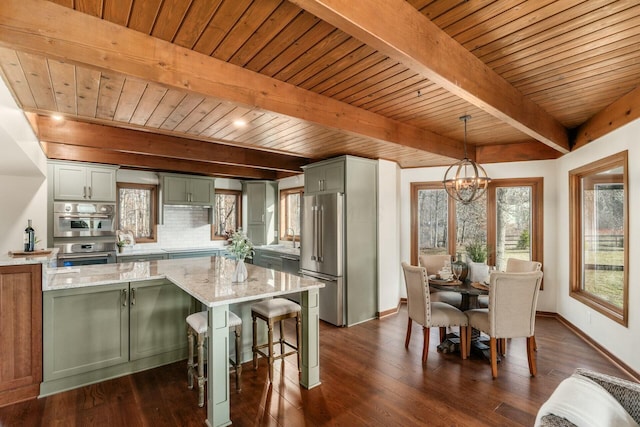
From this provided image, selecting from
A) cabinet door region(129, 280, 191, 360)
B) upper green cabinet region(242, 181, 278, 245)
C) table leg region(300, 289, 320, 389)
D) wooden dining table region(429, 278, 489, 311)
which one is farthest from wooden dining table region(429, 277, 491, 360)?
upper green cabinet region(242, 181, 278, 245)

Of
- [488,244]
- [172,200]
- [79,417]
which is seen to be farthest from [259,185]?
[79,417]

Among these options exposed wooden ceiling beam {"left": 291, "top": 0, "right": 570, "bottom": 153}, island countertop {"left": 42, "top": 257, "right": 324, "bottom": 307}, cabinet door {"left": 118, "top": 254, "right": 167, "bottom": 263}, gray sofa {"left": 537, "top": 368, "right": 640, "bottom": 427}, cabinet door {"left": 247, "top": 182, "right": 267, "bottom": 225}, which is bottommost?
gray sofa {"left": 537, "top": 368, "right": 640, "bottom": 427}

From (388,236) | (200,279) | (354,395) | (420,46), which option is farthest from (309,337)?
(388,236)

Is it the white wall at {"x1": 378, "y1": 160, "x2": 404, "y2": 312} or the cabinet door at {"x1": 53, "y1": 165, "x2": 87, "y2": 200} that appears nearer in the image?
the cabinet door at {"x1": 53, "y1": 165, "x2": 87, "y2": 200}

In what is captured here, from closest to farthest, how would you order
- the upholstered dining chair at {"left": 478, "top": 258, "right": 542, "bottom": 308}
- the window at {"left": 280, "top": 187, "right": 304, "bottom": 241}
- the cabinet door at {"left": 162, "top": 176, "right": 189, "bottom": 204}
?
the upholstered dining chair at {"left": 478, "top": 258, "right": 542, "bottom": 308} < the cabinet door at {"left": 162, "top": 176, "right": 189, "bottom": 204} < the window at {"left": 280, "top": 187, "right": 304, "bottom": 241}

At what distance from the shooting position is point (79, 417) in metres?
2.28

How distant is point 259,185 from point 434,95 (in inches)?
184

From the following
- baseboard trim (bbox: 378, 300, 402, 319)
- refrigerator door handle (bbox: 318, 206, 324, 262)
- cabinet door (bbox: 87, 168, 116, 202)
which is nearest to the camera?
refrigerator door handle (bbox: 318, 206, 324, 262)

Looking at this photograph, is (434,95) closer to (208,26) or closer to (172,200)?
(208,26)

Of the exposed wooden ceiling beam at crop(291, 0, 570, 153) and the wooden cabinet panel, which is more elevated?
the exposed wooden ceiling beam at crop(291, 0, 570, 153)

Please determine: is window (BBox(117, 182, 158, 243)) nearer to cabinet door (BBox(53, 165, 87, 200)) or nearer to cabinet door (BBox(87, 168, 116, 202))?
cabinet door (BBox(87, 168, 116, 202))

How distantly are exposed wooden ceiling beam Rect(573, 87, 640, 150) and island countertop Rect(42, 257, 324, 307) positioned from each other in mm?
3156

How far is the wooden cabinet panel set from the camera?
243cm

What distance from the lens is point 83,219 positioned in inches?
189
